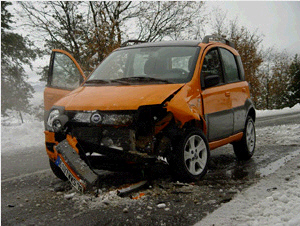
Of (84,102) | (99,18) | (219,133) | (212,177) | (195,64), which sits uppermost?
(99,18)

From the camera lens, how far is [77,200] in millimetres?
4039

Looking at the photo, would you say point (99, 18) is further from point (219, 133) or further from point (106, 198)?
point (106, 198)

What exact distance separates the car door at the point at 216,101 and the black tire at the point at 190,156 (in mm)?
381

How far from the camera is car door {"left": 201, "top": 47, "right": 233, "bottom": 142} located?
514 cm

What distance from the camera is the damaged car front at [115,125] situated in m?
4.11

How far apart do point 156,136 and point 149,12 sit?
19.9 meters

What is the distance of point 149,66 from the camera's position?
5.36 metres

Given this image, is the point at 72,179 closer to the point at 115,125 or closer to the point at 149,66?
the point at 115,125

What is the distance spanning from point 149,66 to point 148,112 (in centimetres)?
128

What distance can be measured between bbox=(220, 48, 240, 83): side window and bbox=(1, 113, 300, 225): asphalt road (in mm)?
1380

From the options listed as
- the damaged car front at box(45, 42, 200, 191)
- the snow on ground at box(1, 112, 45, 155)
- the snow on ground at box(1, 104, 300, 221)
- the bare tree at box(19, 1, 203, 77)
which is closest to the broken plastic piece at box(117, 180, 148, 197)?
the snow on ground at box(1, 104, 300, 221)

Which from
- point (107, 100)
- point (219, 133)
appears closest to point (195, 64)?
point (219, 133)

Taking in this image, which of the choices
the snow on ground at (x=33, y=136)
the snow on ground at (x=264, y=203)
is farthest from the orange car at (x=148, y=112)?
the snow on ground at (x=33, y=136)

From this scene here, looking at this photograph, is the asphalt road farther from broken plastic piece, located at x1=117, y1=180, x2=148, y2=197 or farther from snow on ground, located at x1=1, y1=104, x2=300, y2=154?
snow on ground, located at x1=1, y1=104, x2=300, y2=154
